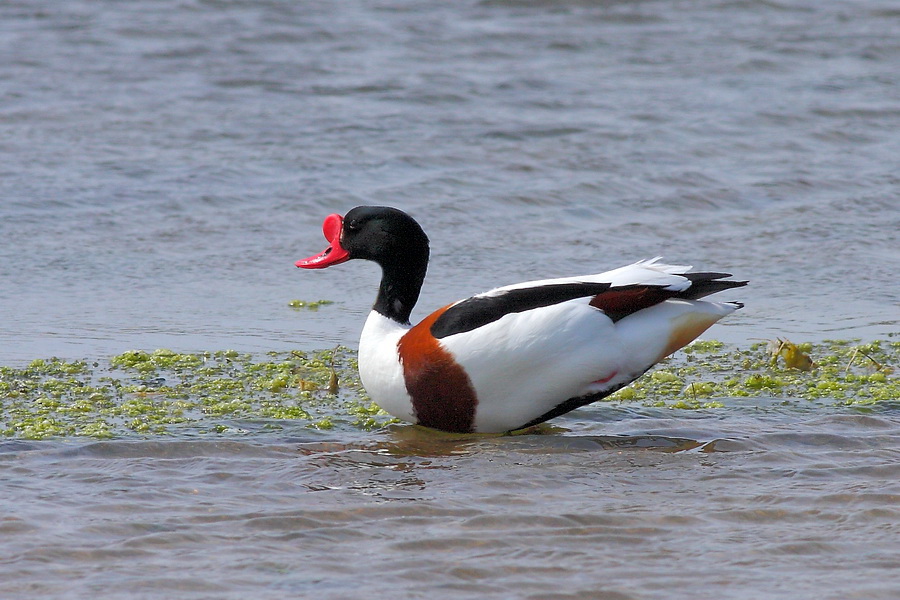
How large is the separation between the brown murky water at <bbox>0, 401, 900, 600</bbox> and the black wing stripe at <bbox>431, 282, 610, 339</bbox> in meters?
0.52

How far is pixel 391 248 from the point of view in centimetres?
609

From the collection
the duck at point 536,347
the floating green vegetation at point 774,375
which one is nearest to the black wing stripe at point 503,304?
the duck at point 536,347

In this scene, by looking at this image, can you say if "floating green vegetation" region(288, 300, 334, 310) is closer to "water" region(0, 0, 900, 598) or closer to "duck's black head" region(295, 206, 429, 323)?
"water" region(0, 0, 900, 598)

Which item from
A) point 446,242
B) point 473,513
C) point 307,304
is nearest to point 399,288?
point 473,513

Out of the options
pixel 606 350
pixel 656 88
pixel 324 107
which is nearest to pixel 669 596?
pixel 606 350

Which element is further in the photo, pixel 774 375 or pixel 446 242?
pixel 446 242

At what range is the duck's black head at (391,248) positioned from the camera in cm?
602

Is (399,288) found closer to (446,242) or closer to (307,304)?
(307,304)

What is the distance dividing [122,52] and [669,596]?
38.8 feet

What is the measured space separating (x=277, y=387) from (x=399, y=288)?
0.76m

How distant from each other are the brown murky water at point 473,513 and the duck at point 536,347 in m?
0.16

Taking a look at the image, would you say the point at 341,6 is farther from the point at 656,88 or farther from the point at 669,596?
the point at 669,596

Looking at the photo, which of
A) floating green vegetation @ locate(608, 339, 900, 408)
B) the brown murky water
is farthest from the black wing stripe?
floating green vegetation @ locate(608, 339, 900, 408)

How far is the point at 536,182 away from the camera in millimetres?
10609
